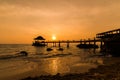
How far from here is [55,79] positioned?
1431 centimetres

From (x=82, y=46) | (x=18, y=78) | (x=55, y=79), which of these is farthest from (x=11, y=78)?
(x=82, y=46)

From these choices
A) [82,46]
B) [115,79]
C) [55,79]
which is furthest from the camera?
[82,46]

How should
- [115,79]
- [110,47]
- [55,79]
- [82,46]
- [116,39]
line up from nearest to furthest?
1. [115,79]
2. [55,79]
3. [116,39]
4. [110,47]
5. [82,46]

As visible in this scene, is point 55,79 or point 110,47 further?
point 110,47

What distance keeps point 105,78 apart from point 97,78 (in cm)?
66

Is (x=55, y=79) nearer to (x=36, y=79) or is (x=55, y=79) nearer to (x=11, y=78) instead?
(x=36, y=79)

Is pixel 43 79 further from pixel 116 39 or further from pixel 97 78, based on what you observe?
pixel 116 39

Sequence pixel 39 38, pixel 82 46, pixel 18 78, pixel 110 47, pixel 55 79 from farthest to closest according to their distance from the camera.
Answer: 1. pixel 39 38
2. pixel 82 46
3. pixel 110 47
4. pixel 18 78
5. pixel 55 79

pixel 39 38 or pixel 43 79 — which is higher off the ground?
pixel 39 38

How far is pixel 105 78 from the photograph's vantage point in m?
13.5

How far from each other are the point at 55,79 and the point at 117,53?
20.9m

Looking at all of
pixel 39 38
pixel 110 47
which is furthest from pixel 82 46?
pixel 110 47

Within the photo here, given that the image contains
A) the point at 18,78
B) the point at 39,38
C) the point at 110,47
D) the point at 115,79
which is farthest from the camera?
the point at 39,38

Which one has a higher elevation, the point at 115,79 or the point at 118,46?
the point at 118,46
